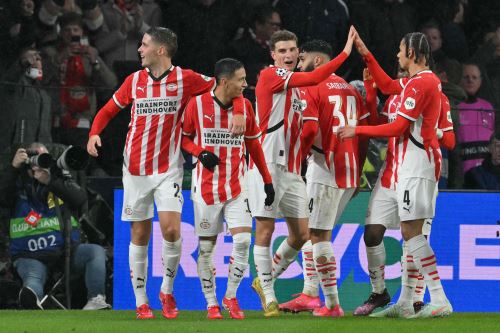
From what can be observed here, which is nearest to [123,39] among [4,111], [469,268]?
[4,111]

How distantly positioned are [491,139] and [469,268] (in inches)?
51.8

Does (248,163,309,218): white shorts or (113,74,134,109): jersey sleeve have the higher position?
(113,74,134,109): jersey sleeve

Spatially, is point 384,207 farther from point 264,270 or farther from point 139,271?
point 139,271

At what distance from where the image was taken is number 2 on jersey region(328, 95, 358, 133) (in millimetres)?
10469

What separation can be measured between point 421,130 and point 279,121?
3.95 ft

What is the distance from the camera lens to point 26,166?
38.5ft

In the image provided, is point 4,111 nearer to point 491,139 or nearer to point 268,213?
point 268,213

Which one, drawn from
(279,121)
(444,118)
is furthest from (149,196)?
(444,118)

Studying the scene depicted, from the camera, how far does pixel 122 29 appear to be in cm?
1430

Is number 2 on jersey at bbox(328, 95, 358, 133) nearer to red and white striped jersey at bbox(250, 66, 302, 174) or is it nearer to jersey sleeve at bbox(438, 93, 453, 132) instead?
red and white striped jersey at bbox(250, 66, 302, 174)

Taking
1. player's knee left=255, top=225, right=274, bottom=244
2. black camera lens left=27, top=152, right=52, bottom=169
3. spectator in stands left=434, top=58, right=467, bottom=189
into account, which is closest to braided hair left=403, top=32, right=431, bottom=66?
player's knee left=255, top=225, right=274, bottom=244

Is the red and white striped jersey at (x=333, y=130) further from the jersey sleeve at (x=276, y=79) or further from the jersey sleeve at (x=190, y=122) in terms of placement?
the jersey sleeve at (x=190, y=122)

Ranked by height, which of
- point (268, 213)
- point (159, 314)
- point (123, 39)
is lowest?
point (159, 314)

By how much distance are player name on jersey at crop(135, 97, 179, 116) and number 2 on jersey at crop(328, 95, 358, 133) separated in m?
1.37
